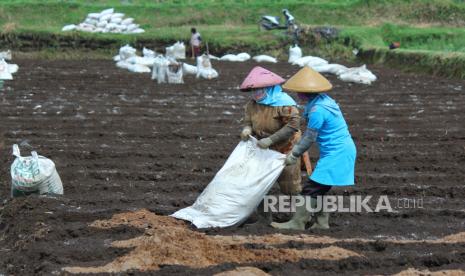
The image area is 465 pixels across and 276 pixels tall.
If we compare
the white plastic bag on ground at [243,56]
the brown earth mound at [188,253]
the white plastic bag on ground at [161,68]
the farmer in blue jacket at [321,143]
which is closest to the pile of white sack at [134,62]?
the white plastic bag on ground at [161,68]

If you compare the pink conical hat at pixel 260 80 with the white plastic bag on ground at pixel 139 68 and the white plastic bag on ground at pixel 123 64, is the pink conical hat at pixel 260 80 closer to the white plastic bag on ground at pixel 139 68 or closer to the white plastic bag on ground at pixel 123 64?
the white plastic bag on ground at pixel 139 68

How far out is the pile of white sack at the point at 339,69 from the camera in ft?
43.8

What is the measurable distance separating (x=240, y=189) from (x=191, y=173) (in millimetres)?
1749

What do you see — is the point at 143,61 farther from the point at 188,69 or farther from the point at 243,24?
the point at 243,24

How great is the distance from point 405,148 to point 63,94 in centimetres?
588

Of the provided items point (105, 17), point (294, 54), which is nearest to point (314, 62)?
point (294, 54)

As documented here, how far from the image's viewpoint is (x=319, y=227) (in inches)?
199

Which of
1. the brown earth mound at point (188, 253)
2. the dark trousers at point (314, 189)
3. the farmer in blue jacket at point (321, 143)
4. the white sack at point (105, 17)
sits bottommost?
the white sack at point (105, 17)

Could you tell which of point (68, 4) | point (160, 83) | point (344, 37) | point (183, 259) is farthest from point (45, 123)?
point (68, 4)

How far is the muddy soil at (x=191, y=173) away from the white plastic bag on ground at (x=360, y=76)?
269 millimetres

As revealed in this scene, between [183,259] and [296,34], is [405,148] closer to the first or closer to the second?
[183,259]


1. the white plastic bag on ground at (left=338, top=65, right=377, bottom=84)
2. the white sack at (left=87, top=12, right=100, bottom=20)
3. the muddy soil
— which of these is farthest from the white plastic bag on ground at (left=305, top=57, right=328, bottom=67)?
the white sack at (left=87, top=12, right=100, bottom=20)

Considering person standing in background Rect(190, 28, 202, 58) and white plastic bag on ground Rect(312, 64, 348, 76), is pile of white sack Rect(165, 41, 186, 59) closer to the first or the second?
person standing in background Rect(190, 28, 202, 58)

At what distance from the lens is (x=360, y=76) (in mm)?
13336
